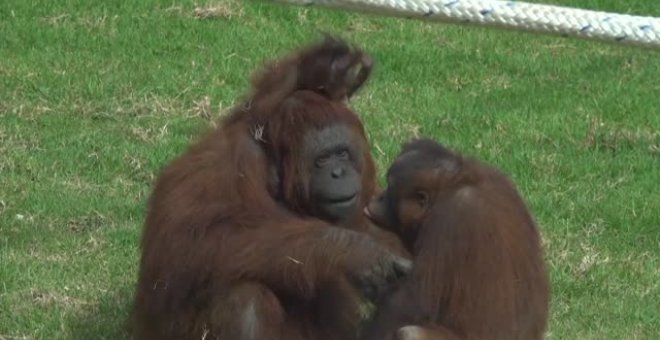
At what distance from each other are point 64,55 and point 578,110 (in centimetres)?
261

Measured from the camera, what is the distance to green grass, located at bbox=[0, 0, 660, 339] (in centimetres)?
650

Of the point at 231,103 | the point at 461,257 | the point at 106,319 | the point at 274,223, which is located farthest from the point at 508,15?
the point at 231,103

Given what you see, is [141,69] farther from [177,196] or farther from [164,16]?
[177,196]

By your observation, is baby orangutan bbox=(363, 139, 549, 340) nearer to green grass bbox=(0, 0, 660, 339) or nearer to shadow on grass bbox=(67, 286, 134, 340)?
green grass bbox=(0, 0, 660, 339)

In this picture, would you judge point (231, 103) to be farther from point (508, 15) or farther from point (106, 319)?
point (508, 15)

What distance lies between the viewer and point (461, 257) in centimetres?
519

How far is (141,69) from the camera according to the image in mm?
8672

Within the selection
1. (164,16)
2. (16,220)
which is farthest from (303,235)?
(164,16)

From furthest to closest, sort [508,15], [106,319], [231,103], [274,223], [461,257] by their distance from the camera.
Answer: [231,103]
[106,319]
[274,223]
[508,15]
[461,257]

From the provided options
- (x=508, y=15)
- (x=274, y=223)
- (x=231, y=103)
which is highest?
(x=508, y=15)

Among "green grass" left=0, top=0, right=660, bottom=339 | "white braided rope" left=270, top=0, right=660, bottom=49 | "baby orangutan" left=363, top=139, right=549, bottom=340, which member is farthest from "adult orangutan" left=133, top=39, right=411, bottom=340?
"green grass" left=0, top=0, right=660, bottom=339

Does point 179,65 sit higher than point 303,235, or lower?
lower

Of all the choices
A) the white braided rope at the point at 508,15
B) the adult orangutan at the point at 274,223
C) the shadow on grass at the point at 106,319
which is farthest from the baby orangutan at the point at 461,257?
the shadow on grass at the point at 106,319

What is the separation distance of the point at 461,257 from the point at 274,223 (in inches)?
24.9
